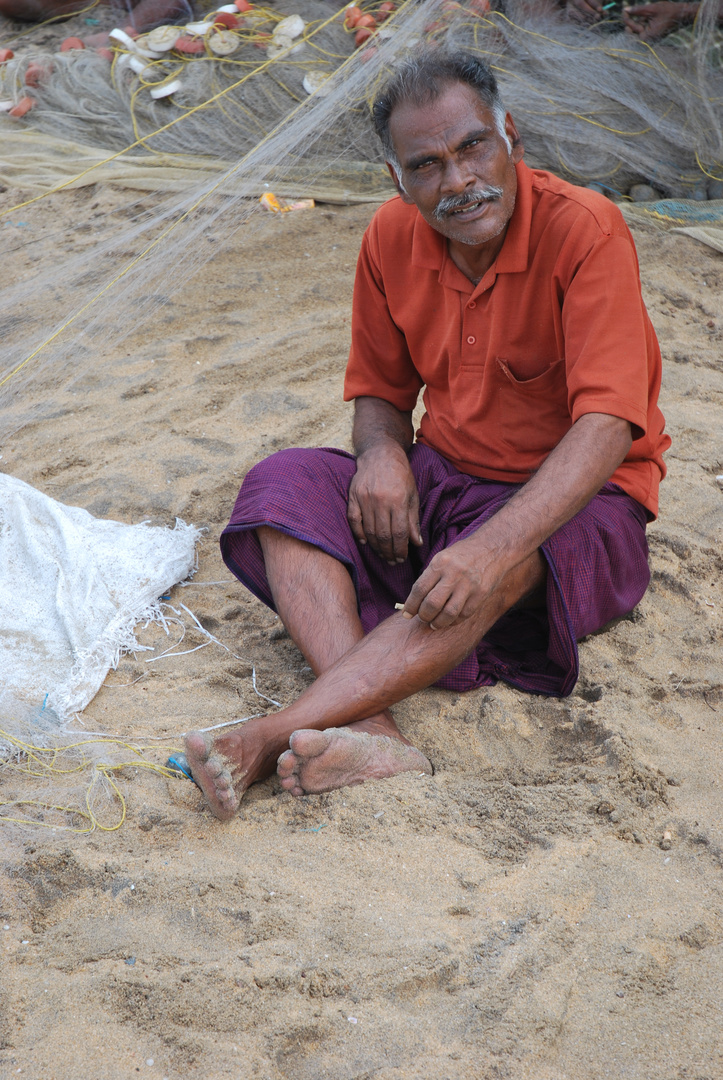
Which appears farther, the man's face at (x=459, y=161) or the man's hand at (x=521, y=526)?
the man's face at (x=459, y=161)

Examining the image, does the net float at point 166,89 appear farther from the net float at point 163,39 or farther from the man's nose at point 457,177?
the man's nose at point 457,177

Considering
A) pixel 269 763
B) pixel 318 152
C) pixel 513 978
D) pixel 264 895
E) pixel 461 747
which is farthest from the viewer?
pixel 318 152

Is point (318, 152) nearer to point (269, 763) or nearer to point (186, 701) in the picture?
point (186, 701)

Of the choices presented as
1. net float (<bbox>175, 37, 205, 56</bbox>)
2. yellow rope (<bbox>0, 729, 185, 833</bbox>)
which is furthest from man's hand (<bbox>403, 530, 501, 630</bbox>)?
net float (<bbox>175, 37, 205, 56</bbox>)

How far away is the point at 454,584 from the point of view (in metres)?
1.67

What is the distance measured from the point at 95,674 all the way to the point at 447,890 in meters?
1.02

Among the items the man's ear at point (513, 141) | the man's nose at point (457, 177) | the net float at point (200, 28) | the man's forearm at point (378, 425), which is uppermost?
the net float at point (200, 28)

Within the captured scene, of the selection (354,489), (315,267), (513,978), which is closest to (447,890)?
(513,978)

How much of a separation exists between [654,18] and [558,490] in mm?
3547

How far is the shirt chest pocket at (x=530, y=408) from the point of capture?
2053 millimetres

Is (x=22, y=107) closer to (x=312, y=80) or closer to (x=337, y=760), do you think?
(x=312, y=80)

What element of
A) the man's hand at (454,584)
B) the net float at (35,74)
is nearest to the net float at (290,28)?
the net float at (35,74)

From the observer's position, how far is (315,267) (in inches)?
164

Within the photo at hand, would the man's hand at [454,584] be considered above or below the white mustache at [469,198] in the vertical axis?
below
